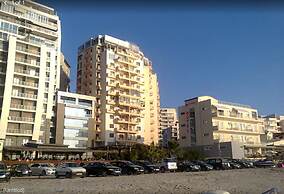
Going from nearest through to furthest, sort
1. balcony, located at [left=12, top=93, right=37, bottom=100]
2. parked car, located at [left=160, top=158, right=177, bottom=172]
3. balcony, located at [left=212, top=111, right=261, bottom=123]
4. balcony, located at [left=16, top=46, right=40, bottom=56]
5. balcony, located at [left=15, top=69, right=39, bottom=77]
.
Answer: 1. parked car, located at [left=160, top=158, right=177, bottom=172]
2. balcony, located at [left=12, top=93, right=37, bottom=100]
3. balcony, located at [left=15, top=69, right=39, bottom=77]
4. balcony, located at [left=16, top=46, right=40, bottom=56]
5. balcony, located at [left=212, top=111, right=261, bottom=123]

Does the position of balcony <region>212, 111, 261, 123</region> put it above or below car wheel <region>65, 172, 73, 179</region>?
above

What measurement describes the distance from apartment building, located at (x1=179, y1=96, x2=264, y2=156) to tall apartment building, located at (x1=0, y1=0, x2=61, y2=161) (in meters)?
37.6

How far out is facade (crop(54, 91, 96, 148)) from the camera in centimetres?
7939

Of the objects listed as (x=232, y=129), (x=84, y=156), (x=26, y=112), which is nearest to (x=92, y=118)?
(x=84, y=156)

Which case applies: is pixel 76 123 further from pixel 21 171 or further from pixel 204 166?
pixel 21 171

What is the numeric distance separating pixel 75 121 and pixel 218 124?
1409 inches

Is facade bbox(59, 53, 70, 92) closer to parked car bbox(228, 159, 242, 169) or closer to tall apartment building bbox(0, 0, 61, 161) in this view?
tall apartment building bbox(0, 0, 61, 161)

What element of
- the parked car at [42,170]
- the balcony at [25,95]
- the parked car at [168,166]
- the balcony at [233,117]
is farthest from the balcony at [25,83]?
the balcony at [233,117]

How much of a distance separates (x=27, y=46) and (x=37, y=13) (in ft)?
37.3

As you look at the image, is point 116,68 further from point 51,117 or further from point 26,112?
point 26,112

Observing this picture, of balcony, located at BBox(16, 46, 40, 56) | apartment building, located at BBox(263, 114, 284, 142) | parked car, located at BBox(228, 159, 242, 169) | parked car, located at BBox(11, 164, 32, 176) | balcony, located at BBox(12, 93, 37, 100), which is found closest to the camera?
parked car, located at BBox(11, 164, 32, 176)

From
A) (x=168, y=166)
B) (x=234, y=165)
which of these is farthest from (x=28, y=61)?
(x=234, y=165)

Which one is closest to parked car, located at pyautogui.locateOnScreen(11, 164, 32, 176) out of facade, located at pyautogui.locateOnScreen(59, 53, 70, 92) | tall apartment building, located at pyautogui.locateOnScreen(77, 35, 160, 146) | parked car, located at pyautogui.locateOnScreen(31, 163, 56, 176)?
parked car, located at pyautogui.locateOnScreen(31, 163, 56, 176)

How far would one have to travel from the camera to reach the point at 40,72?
73188mm
